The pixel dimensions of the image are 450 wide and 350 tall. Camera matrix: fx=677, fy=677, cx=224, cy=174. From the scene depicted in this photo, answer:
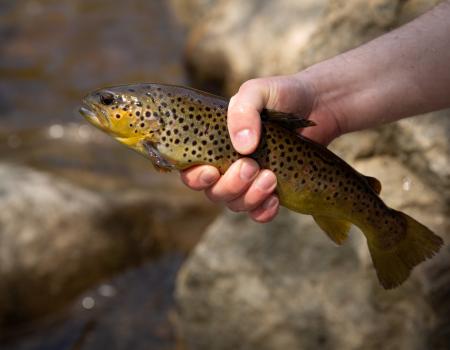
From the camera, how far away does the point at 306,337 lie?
400cm

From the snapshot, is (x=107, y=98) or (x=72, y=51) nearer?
(x=107, y=98)

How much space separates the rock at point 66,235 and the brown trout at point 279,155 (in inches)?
98.7

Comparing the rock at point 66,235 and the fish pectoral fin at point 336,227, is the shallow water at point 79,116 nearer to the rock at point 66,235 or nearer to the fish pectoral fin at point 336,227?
the rock at point 66,235

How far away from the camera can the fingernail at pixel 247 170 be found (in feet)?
9.14

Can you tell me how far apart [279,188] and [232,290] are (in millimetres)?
1511

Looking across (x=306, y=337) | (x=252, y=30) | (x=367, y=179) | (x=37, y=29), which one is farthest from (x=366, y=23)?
(x=37, y=29)

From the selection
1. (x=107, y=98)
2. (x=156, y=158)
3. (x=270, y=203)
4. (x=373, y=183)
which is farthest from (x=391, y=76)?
(x=107, y=98)

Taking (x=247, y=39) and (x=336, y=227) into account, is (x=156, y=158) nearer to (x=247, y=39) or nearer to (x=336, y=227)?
(x=336, y=227)

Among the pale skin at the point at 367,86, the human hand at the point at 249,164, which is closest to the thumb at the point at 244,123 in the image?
the human hand at the point at 249,164

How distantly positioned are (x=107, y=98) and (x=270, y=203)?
0.82 m

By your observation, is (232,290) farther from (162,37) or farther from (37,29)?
(37,29)

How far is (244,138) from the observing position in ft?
8.86

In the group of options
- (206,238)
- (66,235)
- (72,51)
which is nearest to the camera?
(206,238)

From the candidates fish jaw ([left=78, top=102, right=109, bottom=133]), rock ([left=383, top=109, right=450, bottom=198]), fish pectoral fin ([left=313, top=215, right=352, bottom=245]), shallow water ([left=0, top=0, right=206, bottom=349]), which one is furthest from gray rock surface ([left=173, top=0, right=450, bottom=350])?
fish jaw ([left=78, top=102, right=109, bottom=133])
